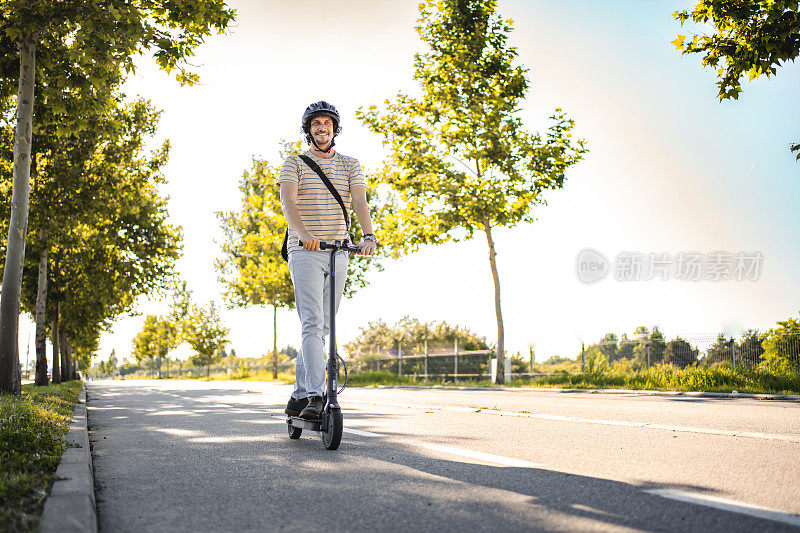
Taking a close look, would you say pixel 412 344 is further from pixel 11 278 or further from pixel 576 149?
pixel 11 278

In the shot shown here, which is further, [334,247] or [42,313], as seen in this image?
[42,313]

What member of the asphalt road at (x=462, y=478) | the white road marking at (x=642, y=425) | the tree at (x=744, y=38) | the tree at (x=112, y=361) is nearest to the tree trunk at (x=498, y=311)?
the tree at (x=744, y=38)

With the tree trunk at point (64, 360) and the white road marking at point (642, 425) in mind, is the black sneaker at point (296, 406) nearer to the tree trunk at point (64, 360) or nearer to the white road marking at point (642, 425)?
the white road marking at point (642, 425)

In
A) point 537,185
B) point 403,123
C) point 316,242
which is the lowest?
point 316,242

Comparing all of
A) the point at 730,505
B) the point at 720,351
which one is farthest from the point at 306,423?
the point at 720,351

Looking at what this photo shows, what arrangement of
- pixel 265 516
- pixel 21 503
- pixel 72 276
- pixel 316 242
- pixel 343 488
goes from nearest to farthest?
pixel 21 503
pixel 265 516
pixel 343 488
pixel 316 242
pixel 72 276

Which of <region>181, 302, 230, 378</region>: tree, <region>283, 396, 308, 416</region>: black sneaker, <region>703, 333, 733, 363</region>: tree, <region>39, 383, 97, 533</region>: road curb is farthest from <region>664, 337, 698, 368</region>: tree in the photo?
<region>181, 302, 230, 378</region>: tree

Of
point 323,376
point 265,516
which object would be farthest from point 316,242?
point 265,516

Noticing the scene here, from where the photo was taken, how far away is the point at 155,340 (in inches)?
3147

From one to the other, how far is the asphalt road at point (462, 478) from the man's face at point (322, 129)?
88.8 inches

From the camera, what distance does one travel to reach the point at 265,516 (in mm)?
2971

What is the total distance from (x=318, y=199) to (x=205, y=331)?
58472mm

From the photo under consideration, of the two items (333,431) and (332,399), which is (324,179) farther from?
(333,431)

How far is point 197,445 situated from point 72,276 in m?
21.5
